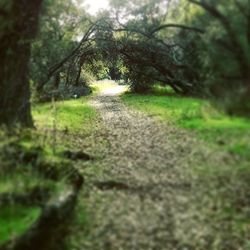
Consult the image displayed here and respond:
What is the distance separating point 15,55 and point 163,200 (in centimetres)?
881

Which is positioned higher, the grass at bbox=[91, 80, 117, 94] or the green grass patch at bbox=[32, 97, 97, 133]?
the green grass patch at bbox=[32, 97, 97, 133]

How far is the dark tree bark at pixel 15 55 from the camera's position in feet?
57.9

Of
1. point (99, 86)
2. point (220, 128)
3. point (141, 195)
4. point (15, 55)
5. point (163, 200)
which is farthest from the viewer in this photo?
point (99, 86)

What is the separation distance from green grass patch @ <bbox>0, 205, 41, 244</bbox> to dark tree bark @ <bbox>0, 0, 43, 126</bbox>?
6451 millimetres

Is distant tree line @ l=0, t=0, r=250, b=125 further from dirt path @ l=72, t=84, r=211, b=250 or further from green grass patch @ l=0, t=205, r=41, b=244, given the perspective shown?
green grass patch @ l=0, t=205, r=41, b=244

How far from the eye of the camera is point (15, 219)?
11.3 m

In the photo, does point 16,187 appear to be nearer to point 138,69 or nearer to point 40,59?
point 40,59

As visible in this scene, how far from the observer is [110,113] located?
103 feet

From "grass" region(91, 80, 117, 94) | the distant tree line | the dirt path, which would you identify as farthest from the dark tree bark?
"grass" region(91, 80, 117, 94)

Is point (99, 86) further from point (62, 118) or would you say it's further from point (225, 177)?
point (225, 177)

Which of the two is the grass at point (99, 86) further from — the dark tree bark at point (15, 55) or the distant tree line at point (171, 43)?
the dark tree bark at point (15, 55)

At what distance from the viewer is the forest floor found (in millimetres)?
10930

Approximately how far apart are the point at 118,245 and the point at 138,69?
3500 centimetres

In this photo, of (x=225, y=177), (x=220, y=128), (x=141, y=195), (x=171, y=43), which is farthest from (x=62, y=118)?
(x=225, y=177)
